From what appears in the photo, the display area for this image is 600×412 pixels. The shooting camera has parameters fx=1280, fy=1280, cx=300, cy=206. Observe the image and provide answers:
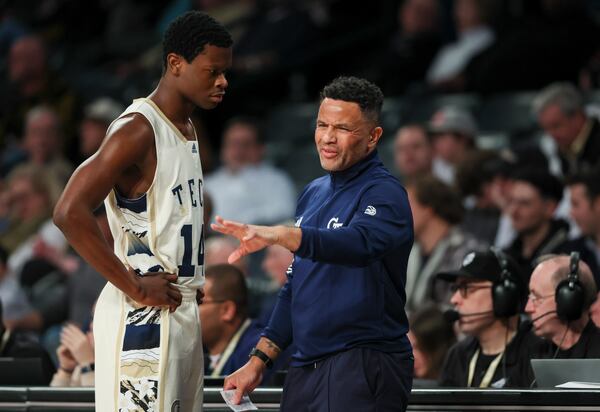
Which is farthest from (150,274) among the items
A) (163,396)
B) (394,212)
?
(394,212)

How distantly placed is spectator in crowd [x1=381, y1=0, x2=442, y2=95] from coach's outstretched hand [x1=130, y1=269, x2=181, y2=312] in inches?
277

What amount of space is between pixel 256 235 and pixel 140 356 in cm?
62

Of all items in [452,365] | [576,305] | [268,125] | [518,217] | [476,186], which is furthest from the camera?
[268,125]

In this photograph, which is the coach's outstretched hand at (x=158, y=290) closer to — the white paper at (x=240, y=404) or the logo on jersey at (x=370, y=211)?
the white paper at (x=240, y=404)

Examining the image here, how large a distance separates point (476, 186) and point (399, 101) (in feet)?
8.35

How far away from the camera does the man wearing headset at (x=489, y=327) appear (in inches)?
215

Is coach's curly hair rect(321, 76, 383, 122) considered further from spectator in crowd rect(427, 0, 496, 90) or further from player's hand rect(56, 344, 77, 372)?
spectator in crowd rect(427, 0, 496, 90)

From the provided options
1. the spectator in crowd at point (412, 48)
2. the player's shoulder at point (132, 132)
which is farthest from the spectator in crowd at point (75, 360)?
the spectator in crowd at point (412, 48)

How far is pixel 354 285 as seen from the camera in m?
4.07

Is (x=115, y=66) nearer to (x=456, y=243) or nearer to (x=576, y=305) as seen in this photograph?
(x=456, y=243)

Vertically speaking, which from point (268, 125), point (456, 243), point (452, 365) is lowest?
point (452, 365)

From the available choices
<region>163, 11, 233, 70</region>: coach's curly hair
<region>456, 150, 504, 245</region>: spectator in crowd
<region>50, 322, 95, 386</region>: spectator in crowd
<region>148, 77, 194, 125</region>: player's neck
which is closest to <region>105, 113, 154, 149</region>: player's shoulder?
<region>148, 77, 194, 125</region>: player's neck

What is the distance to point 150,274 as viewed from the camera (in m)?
4.06

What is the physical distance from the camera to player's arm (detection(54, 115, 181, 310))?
12.9 feet
